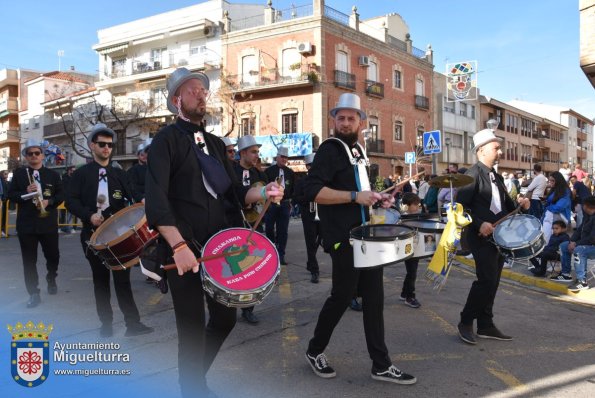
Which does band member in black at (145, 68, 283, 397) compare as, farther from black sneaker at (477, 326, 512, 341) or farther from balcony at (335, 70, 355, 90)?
balcony at (335, 70, 355, 90)

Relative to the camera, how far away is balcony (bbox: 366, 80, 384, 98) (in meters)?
35.5

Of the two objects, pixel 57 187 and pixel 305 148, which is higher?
pixel 305 148

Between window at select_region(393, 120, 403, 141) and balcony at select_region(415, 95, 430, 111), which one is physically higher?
balcony at select_region(415, 95, 430, 111)

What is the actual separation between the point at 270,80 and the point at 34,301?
93.5 ft

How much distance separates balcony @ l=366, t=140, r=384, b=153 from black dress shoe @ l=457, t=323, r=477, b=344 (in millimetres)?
→ 30700

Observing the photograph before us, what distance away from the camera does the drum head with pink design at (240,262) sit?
2895 mm

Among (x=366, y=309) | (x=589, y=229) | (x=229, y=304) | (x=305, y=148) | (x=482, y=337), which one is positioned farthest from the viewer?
(x=305, y=148)

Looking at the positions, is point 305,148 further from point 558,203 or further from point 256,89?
point 558,203

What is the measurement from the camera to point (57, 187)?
6.74m

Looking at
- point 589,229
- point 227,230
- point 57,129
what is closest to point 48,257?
point 227,230

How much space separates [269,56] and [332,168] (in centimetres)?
3109

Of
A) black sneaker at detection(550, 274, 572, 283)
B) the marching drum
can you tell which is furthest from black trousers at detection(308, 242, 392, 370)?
black sneaker at detection(550, 274, 572, 283)

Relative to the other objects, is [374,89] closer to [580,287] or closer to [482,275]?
[580,287]

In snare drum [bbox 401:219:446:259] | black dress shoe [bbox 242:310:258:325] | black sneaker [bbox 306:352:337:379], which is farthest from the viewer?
black dress shoe [bbox 242:310:258:325]
